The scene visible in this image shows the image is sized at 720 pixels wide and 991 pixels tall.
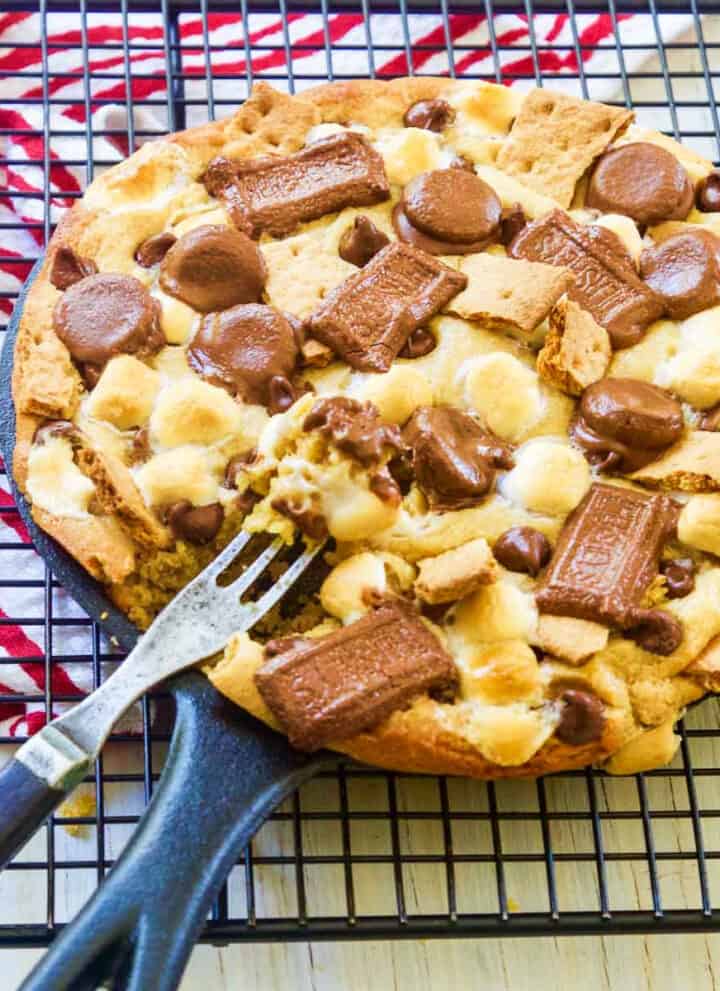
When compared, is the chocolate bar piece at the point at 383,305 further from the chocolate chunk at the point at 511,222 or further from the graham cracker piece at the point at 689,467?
the graham cracker piece at the point at 689,467

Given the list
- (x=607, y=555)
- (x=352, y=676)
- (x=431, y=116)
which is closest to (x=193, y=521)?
(x=352, y=676)

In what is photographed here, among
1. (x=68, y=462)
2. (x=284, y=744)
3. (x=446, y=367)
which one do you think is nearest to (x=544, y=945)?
(x=284, y=744)

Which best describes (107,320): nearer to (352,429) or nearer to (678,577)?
(352,429)

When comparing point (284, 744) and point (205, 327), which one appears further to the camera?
point (205, 327)

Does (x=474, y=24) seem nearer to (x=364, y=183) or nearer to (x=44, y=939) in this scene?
(x=364, y=183)

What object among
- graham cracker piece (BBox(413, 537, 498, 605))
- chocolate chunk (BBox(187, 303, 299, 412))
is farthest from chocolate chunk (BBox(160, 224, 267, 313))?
graham cracker piece (BBox(413, 537, 498, 605))

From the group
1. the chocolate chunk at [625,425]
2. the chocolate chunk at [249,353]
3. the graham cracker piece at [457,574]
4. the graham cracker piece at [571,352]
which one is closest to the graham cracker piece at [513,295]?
the graham cracker piece at [571,352]
